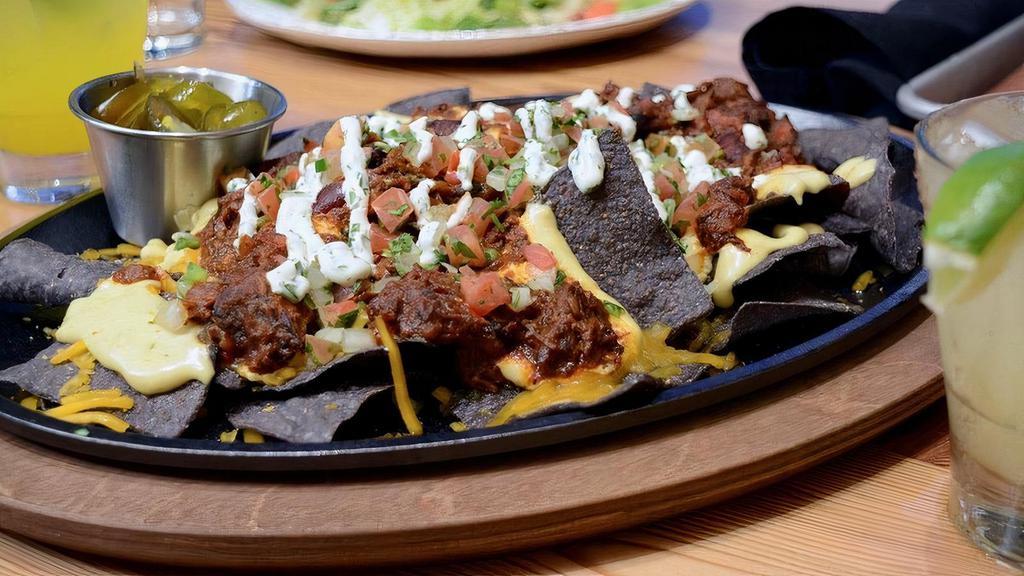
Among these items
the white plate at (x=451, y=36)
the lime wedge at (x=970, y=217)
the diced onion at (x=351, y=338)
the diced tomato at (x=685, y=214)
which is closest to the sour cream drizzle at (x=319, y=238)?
the diced onion at (x=351, y=338)

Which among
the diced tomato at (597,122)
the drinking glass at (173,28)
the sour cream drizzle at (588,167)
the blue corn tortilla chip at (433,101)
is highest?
the sour cream drizzle at (588,167)

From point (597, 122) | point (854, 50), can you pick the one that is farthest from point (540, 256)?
point (854, 50)

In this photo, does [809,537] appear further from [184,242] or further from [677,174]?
[184,242]

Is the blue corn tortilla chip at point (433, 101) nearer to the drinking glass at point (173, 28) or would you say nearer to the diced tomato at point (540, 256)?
the diced tomato at point (540, 256)

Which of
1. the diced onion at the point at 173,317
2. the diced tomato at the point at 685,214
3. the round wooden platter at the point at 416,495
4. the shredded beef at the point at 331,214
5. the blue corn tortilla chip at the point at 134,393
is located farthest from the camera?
the diced tomato at the point at 685,214

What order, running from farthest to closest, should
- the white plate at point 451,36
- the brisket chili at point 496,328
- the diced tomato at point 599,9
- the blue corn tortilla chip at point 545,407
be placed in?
the diced tomato at point 599,9 < the white plate at point 451,36 < the brisket chili at point 496,328 < the blue corn tortilla chip at point 545,407

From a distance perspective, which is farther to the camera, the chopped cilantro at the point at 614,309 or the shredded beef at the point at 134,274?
the shredded beef at the point at 134,274
